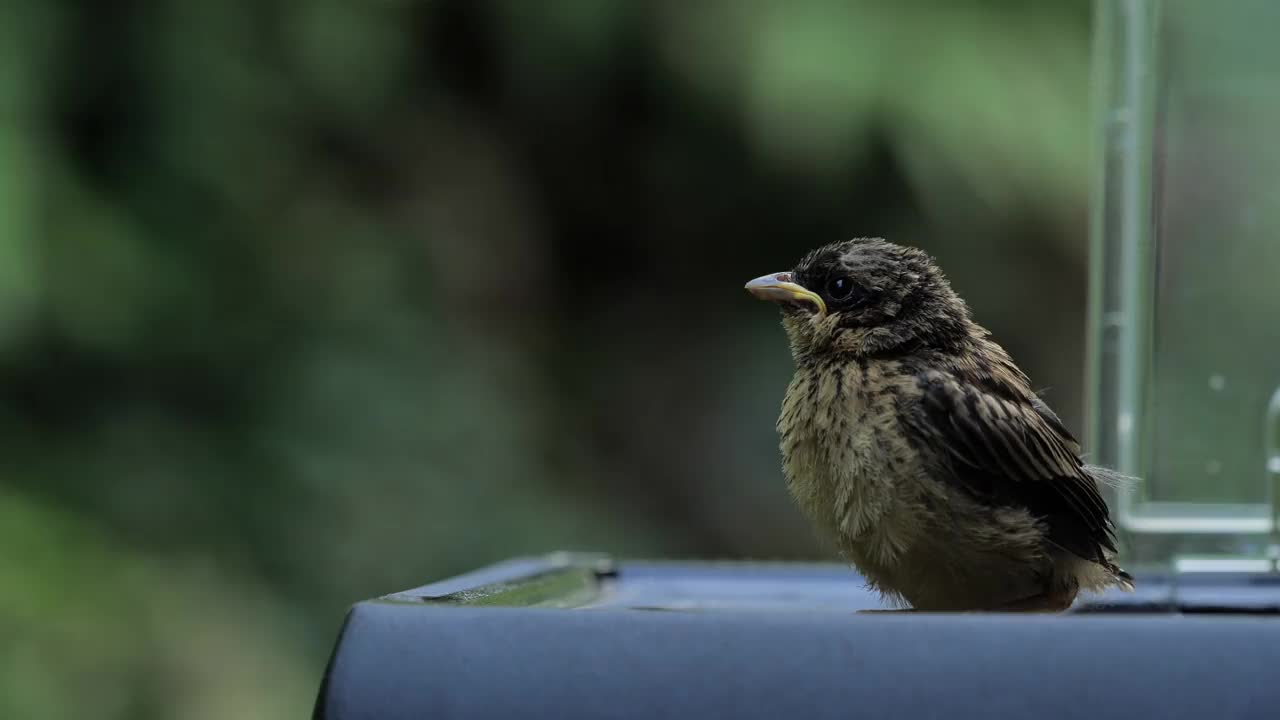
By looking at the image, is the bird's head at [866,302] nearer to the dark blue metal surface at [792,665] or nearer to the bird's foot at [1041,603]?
the bird's foot at [1041,603]

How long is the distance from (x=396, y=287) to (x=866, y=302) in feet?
9.68

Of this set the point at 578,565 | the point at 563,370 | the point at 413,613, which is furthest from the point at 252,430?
the point at 413,613

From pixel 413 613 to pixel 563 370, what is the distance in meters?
3.58

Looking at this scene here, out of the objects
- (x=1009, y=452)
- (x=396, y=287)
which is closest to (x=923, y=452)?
(x=1009, y=452)

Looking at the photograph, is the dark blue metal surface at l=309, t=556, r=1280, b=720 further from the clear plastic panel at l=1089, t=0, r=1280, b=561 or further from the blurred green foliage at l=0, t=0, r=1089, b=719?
the blurred green foliage at l=0, t=0, r=1089, b=719

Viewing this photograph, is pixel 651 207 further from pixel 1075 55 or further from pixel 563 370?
pixel 1075 55

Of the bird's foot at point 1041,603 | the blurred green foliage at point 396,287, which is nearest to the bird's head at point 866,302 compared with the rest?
the bird's foot at point 1041,603

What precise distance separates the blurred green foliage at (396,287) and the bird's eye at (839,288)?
7.74 ft

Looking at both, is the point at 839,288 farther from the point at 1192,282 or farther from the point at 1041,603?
the point at 1192,282

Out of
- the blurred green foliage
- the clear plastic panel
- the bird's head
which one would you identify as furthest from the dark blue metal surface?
the blurred green foliage

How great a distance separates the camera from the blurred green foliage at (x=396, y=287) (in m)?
4.22

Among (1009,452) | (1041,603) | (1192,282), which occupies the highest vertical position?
(1192,282)

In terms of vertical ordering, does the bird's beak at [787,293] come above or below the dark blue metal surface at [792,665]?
above

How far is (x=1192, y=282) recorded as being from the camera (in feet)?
8.04
